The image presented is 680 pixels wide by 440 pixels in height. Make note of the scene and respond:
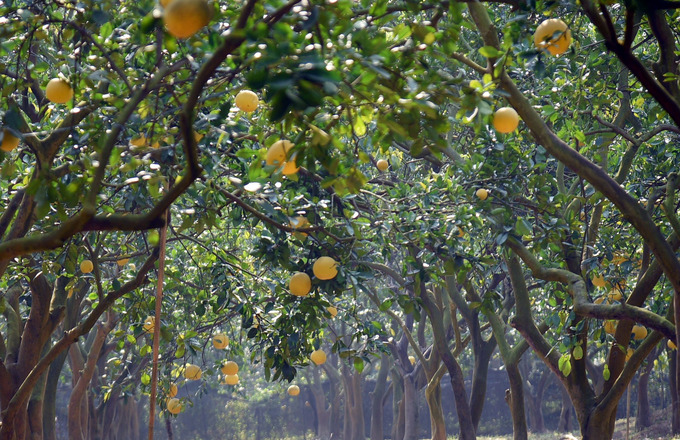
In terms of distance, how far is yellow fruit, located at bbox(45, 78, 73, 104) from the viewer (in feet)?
12.7

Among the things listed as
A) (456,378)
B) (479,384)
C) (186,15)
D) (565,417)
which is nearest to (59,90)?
(186,15)

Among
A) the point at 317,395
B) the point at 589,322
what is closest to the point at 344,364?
the point at 317,395

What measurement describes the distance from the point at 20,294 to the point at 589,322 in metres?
6.05

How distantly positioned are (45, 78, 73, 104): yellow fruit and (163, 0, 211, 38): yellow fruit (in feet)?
5.84

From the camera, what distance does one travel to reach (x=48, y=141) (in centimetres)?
458

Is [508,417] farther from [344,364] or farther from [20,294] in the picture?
[20,294]

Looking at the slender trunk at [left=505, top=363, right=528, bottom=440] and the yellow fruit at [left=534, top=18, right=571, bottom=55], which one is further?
the slender trunk at [left=505, top=363, right=528, bottom=440]

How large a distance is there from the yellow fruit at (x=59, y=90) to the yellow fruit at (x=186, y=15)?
1.78 metres

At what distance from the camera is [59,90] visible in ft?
12.8

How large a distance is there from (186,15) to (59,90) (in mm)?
1869

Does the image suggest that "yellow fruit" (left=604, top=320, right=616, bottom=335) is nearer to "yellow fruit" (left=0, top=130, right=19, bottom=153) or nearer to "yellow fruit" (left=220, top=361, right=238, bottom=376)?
"yellow fruit" (left=220, top=361, right=238, bottom=376)

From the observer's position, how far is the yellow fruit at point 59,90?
3.87 meters

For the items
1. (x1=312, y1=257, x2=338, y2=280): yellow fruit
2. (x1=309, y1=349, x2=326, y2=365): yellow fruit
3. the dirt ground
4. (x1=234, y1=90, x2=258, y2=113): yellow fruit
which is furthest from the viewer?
the dirt ground

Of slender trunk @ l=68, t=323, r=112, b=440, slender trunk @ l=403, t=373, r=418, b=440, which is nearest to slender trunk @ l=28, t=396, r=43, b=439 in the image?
slender trunk @ l=68, t=323, r=112, b=440
